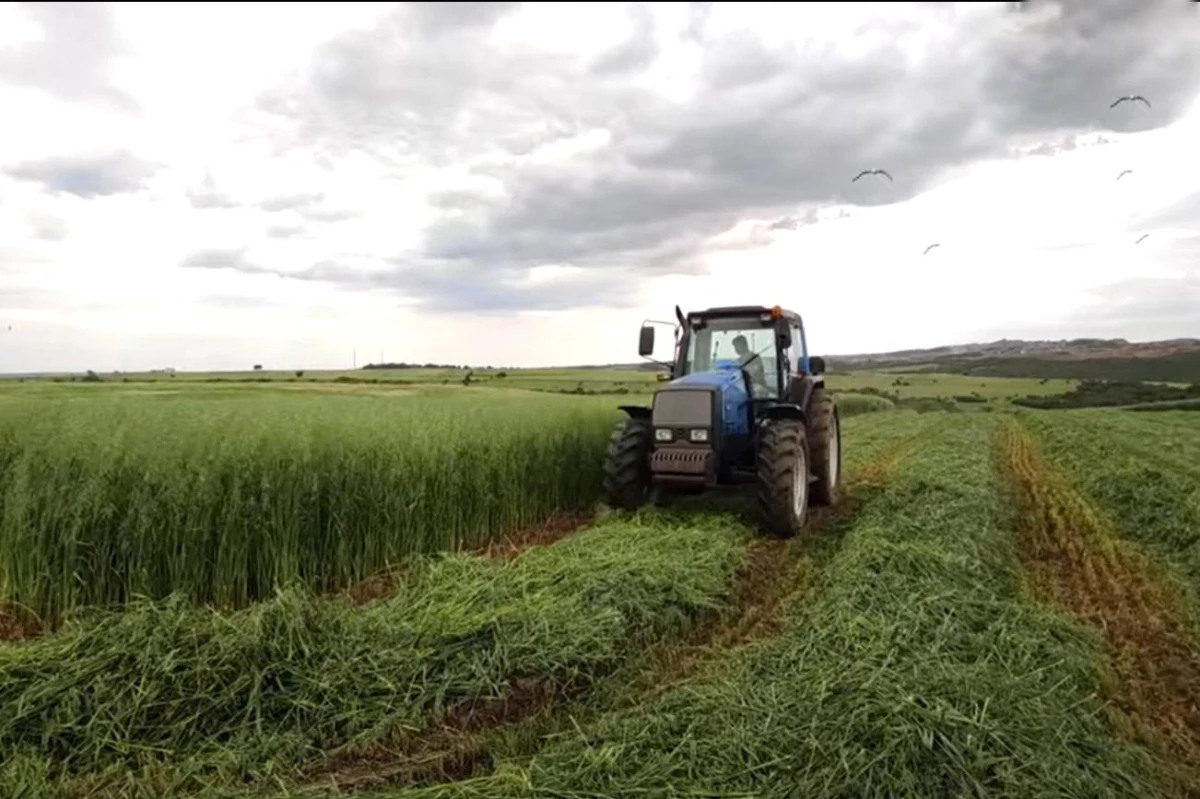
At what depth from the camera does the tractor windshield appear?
9828mm

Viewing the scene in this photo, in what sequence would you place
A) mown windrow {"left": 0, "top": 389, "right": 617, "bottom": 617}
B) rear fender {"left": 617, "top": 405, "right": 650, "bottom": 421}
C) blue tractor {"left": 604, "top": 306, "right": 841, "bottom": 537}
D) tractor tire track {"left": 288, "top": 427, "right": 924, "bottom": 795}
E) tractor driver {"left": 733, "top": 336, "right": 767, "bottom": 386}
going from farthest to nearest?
tractor driver {"left": 733, "top": 336, "right": 767, "bottom": 386}, rear fender {"left": 617, "top": 405, "right": 650, "bottom": 421}, blue tractor {"left": 604, "top": 306, "right": 841, "bottom": 537}, mown windrow {"left": 0, "top": 389, "right": 617, "bottom": 617}, tractor tire track {"left": 288, "top": 427, "right": 924, "bottom": 795}

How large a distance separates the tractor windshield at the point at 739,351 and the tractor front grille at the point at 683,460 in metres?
1.49

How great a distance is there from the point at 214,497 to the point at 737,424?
523 cm

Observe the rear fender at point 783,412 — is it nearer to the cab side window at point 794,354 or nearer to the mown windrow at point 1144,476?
the cab side window at point 794,354

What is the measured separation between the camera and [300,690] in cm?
448

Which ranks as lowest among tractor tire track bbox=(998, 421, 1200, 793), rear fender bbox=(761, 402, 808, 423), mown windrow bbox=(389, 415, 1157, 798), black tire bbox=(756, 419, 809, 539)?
tractor tire track bbox=(998, 421, 1200, 793)

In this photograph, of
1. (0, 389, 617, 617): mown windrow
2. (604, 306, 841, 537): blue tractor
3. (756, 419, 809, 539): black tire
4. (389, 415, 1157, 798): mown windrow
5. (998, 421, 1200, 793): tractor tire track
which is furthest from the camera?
(604, 306, 841, 537): blue tractor

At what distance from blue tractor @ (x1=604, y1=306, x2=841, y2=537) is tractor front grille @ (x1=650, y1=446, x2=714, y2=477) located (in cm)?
1

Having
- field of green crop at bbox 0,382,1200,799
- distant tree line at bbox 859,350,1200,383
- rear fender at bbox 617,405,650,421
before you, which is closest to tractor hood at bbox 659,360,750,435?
rear fender at bbox 617,405,650,421

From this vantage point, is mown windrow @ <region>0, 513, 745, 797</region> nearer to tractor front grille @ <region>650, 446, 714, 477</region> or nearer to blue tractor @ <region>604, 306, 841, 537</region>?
tractor front grille @ <region>650, 446, 714, 477</region>

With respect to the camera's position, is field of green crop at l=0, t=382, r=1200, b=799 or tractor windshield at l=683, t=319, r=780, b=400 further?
tractor windshield at l=683, t=319, r=780, b=400

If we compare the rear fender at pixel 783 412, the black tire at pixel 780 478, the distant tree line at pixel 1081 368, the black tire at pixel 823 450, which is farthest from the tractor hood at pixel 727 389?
the distant tree line at pixel 1081 368

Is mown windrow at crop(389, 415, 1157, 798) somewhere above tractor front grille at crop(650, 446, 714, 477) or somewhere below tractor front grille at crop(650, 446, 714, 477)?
below

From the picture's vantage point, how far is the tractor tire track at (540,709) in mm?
3910
